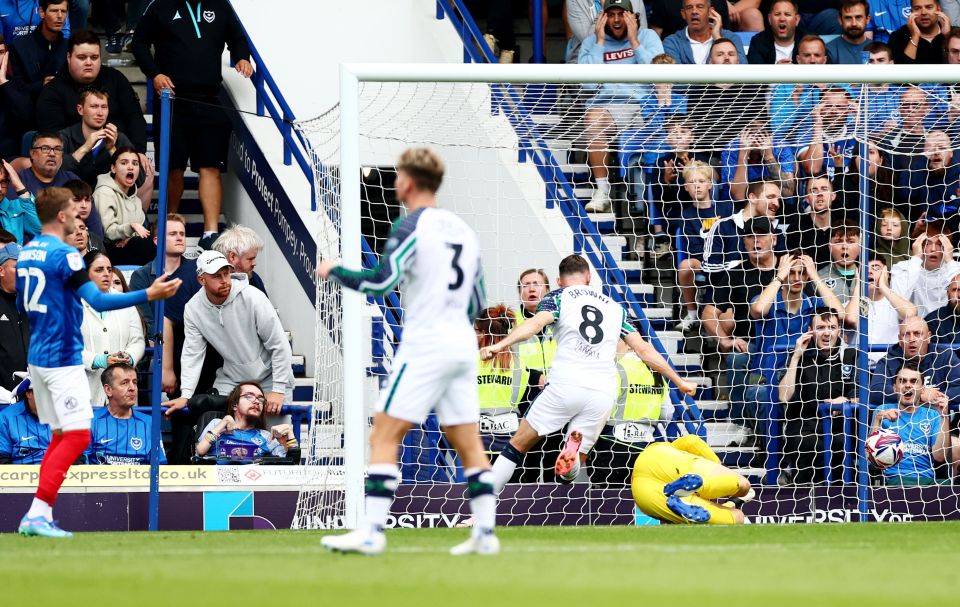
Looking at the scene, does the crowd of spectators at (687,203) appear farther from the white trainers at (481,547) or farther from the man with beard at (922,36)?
the white trainers at (481,547)

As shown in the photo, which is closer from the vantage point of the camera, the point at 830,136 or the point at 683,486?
the point at 683,486

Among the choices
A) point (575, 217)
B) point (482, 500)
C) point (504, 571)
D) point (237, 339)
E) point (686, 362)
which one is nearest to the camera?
point (504, 571)

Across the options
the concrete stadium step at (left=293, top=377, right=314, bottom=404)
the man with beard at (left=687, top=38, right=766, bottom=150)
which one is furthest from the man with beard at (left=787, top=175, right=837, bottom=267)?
the concrete stadium step at (left=293, top=377, right=314, bottom=404)

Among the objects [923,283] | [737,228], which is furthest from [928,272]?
[737,228]

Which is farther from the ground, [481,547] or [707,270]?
[707,270]

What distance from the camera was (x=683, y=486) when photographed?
32.7 ft

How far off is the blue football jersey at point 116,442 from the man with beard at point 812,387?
202 inches

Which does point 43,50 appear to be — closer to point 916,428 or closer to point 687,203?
point 687,203

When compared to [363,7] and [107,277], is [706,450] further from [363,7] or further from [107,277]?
[363,7]

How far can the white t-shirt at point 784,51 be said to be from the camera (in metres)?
14.2

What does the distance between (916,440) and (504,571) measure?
20.7 feet

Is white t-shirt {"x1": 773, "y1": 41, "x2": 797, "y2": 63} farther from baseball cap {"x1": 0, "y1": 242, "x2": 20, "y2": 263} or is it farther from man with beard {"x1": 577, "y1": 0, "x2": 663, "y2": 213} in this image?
baseball cap {"x1": 0, "y1": 242, "x2": 20, "y2": 263}

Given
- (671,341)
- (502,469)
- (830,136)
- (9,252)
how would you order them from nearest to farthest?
(502,469) < (9,252) < (830,136) < (671,341)

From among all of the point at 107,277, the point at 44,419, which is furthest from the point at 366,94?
the point at 44,419
